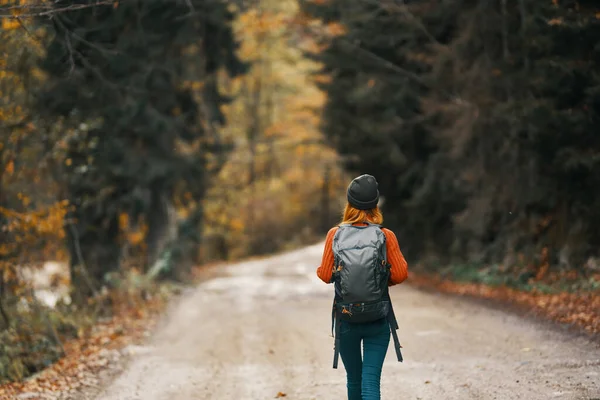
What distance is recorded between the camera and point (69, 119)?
14.2 metres

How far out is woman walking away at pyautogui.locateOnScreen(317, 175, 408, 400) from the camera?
4871mm

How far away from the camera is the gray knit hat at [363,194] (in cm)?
507

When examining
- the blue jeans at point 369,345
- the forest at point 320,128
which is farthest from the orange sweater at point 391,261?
the forest at point 320,128

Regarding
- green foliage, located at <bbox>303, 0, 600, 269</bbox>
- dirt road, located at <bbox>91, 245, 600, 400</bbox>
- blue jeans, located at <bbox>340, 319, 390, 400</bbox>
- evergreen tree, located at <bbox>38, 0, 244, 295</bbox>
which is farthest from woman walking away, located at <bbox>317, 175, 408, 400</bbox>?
green foliage, located at <bbox>303, 0, 600, 269</bbox>

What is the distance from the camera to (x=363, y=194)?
5.08 m

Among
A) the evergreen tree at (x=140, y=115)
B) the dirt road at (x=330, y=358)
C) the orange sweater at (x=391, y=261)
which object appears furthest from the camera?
the evergreen tree at (x=140, y=115)

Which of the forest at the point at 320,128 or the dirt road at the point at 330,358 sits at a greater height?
the forest at the point at 320,128

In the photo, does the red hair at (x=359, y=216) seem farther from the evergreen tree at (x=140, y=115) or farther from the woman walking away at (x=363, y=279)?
the evergreen tree at (x=140, y=115)

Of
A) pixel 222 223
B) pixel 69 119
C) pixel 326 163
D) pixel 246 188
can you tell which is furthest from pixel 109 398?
pixel 326 163

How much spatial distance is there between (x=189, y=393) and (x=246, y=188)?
29984 mm

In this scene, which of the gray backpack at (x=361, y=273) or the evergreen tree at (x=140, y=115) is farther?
the evergreen tree at (x=140, y=115)

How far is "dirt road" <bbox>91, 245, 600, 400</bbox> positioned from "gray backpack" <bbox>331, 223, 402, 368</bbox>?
2.68m

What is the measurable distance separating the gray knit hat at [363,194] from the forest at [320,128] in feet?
15.0

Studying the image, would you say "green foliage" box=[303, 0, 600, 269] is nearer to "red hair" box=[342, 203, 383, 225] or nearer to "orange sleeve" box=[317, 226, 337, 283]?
"red hair" box=[342, 203, 383, 225]
